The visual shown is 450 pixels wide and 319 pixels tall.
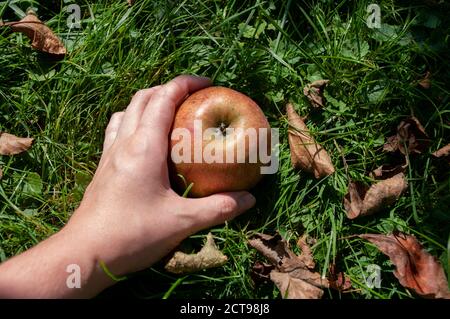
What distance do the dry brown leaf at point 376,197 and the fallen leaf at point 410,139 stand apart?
15 centimetres

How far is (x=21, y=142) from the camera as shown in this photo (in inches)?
117

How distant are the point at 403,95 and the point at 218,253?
4.15 ft

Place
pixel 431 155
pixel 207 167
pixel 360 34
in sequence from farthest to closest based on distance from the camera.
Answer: pixel 360 34 < pixel 431 155 < pixel 207 167

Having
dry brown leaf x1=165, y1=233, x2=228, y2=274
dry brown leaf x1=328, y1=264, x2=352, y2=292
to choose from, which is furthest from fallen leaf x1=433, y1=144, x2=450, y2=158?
dry brown leaf x1=165, y1=233, x2=228, y2=274

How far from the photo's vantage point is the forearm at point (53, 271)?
218cm

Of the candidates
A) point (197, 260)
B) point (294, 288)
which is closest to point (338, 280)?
point (294, 288)

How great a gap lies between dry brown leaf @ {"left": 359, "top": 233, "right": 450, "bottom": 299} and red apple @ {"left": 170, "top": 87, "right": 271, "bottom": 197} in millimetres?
721

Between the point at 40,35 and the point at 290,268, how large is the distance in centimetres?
193

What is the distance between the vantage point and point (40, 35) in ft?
10.2

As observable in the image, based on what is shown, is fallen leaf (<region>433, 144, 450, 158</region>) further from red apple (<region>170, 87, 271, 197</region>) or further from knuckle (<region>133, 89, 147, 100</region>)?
knuckle (<region>133, 89, 147, 100</region>)

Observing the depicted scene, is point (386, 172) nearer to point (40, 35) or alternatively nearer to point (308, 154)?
point (308, 154)

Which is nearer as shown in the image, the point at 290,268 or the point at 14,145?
the point at 290,268
